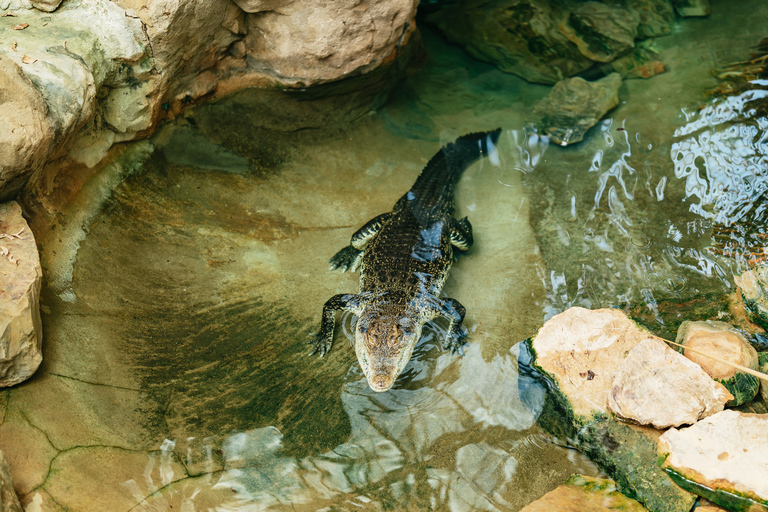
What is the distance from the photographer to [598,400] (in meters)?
2.82

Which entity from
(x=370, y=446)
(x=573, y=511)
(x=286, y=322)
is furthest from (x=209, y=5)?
(x=573, y=511)

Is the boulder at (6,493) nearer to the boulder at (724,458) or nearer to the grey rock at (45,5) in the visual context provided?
the grey rock at (45,5)

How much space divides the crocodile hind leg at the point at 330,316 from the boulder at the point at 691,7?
15.2 feet

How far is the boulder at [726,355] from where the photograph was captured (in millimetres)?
2754

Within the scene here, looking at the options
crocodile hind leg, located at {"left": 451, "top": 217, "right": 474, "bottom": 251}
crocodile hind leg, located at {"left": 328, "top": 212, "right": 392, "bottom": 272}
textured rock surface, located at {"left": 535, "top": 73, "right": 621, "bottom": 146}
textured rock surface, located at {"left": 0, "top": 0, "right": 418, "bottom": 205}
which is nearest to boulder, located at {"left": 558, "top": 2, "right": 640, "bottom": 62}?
textured rock surface, located at {"left": 535, "top": 73, "right": 621, "bottom": 146}

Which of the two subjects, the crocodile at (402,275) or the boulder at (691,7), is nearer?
the crocodile at (402,275)

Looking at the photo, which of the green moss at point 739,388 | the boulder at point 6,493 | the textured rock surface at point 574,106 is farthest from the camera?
the textured rock surface at point 574,106

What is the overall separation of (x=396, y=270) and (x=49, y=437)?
2287 mm

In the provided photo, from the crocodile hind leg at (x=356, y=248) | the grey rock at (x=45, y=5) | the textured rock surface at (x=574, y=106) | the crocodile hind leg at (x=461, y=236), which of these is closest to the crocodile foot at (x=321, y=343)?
the crocodile hind leg at (x=356, y=248)

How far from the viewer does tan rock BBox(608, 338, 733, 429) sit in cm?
263

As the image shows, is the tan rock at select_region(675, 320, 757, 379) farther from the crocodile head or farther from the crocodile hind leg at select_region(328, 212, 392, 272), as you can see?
the crocodile hind leg at select_region(328, 212, 392, 272)

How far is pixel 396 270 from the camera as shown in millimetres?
3729

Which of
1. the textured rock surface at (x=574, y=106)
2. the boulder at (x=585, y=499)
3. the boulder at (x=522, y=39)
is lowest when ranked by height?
the boulder at (x=585, y=499)

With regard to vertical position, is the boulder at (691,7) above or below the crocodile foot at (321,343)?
above
